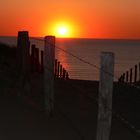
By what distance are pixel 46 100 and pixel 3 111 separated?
0.88 metres

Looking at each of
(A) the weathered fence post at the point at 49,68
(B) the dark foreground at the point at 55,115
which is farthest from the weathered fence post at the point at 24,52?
(A) the weathered fence post at the point at 49,68

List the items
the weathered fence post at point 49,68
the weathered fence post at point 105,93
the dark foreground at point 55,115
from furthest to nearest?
the weathered fence post at point 49,68 < the dark foreground at point 55,115 < the weathered fence post at point 105,93

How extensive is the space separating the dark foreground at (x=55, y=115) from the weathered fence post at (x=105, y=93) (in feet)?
3.70

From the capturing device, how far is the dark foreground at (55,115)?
9.71 m

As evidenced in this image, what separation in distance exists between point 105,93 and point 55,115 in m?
3.00

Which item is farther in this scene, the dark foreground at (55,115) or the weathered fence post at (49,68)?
the weathered fence post at (49,68)

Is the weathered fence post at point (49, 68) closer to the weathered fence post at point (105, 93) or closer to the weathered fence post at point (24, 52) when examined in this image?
the weathered fence post at point (24, 52)

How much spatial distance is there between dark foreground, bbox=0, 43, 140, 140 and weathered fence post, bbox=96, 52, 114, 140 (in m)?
1.13

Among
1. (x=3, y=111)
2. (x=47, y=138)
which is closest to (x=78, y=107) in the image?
(x=3, y=111)

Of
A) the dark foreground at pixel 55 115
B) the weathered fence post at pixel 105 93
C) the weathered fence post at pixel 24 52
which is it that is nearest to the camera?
the weathered fence post at pixel 105 93

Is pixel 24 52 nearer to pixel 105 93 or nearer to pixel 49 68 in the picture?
pixel 49 68

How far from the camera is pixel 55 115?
1077 centimetres

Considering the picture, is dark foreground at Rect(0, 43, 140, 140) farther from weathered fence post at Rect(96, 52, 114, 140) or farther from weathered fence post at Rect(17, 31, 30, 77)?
weathered fence post at Rect(96, 52, 114, 140)

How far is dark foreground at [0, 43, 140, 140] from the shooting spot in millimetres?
9711
